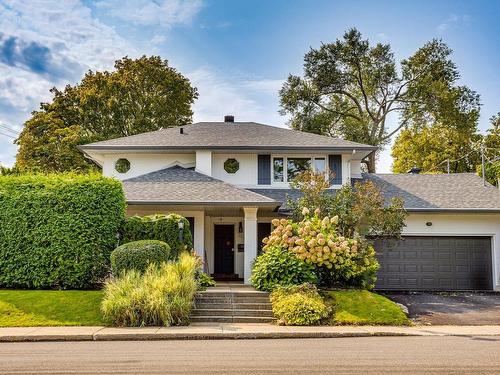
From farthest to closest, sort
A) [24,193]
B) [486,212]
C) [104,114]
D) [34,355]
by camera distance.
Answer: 1. [104,114]
2. [486,212]
3. [24,193]
4. [34,355]

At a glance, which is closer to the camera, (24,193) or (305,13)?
(24,193)

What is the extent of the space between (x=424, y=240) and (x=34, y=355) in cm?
1443

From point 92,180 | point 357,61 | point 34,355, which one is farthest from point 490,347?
point 357,61

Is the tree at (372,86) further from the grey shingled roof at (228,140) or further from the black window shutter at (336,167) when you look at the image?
the black window shutter at (336,167)

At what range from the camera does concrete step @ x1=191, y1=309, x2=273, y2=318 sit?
506 inches

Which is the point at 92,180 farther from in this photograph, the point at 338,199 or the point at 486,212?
the point at 486,212

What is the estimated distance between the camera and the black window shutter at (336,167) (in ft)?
66.2

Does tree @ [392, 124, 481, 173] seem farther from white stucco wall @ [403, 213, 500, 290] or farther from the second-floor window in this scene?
the second-floor window

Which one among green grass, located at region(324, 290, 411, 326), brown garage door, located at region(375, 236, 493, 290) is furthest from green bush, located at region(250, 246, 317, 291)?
brown garage door, located at region(375, 236, 493, 290)

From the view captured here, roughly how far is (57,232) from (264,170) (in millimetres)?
8939

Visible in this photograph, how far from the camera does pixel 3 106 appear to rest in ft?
64.6

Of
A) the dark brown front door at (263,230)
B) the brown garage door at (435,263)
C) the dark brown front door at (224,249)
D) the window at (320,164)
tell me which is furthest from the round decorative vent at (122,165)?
the brown garage door at (435,263)

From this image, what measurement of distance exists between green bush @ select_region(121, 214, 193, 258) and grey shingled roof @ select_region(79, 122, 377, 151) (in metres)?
5.66

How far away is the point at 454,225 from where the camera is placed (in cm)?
1859
